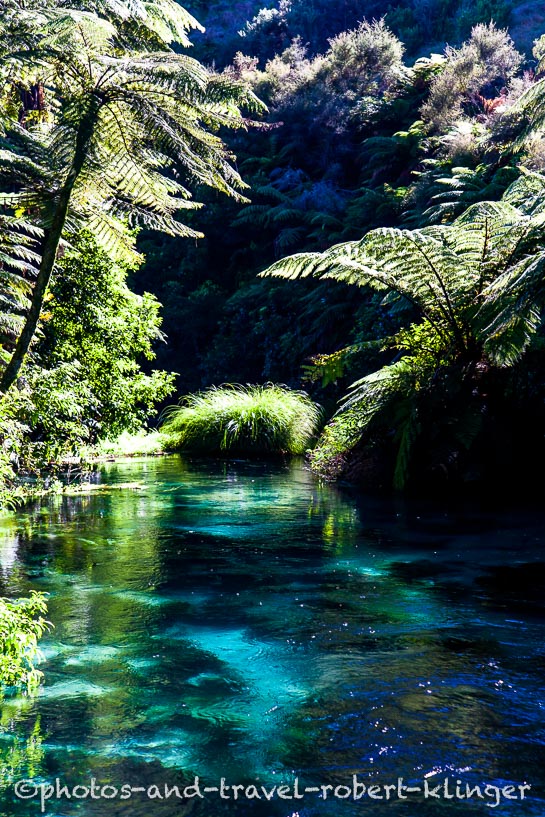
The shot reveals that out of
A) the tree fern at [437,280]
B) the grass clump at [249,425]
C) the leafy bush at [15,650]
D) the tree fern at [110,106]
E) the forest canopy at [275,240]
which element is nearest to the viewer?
the leafy bush at [15,650]

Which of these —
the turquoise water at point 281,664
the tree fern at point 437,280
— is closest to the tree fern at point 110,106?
the turquoise water at point 281,664

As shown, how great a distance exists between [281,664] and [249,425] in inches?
360

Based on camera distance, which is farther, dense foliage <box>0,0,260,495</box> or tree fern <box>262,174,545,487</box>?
tree fern <box>262,174,545,487</box>

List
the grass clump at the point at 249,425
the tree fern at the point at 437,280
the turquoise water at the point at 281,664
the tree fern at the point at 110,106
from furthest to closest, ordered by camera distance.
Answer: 1. the grass clump at the point at 249,425
2. the tree fern at the point at 437,280
3. the tree fern at the point at 110,106
4. the turquoise water at the point at 281,664

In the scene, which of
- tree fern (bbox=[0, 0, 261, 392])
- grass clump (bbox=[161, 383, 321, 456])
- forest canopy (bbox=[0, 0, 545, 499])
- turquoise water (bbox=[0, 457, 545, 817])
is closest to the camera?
turquoise water (bbox=[0, 457, 545, 817])

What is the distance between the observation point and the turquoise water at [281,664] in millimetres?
2525

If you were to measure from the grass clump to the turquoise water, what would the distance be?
5.88 meters

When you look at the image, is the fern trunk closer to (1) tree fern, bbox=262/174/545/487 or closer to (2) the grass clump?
(1) tree fern, bbox=262/174/545/487

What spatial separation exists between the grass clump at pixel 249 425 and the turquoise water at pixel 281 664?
5883 mm

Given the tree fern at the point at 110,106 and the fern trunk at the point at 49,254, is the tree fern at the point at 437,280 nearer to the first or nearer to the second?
the tree fern at the point at 110,106

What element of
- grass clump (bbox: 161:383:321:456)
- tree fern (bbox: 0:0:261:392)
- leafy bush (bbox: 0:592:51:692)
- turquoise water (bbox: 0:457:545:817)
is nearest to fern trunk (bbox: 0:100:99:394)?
tree fern (bbox: 0:0:261:392)

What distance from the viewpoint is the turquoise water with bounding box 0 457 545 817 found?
8.29 ft

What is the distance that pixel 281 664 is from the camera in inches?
138

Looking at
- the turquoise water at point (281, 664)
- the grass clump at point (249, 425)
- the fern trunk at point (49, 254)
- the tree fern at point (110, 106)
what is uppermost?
the tree fern at point (110, 106)
